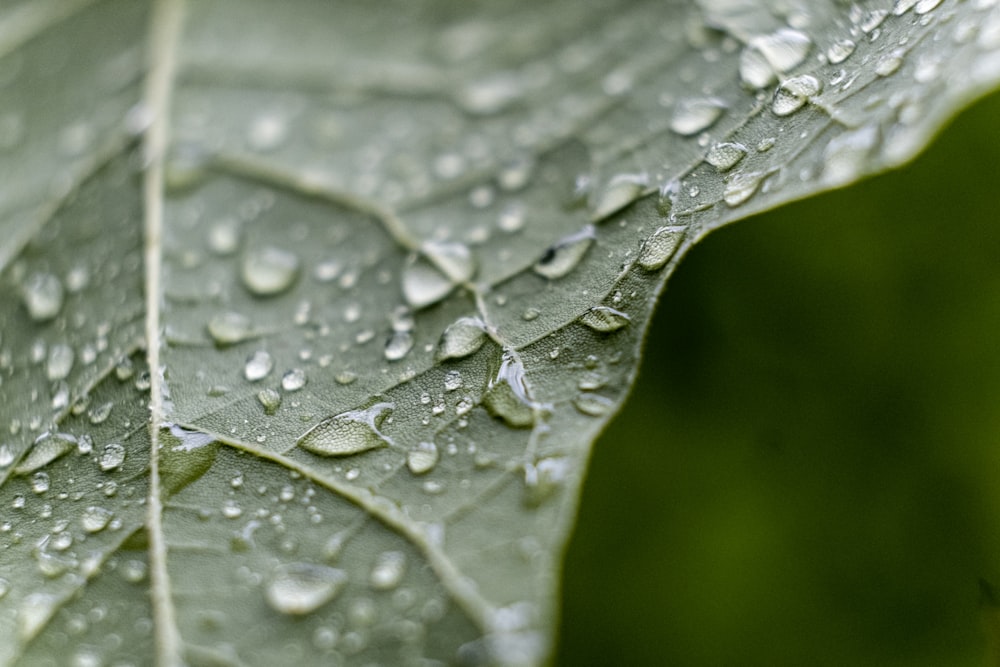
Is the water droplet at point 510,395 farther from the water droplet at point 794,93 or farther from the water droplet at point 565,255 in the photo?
the water droplet at point 794,93

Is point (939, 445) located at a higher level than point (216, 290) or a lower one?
lower

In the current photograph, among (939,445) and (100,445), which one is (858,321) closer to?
(939,445)

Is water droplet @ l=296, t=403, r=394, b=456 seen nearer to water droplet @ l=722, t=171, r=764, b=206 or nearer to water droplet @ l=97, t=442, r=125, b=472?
water droplet @ l=97, t=442, r=125, b=472

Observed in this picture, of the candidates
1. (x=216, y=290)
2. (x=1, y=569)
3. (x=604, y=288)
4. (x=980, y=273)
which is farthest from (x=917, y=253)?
(x=1, y=569)

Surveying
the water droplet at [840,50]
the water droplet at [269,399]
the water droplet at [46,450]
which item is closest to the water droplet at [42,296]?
the water droplet at [46,450]

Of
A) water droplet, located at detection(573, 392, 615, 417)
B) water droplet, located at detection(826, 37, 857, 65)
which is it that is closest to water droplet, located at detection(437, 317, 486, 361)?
water droplet, located at detection(573, 392, 615, 417)

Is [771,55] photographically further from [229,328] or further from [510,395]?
[229,328]
